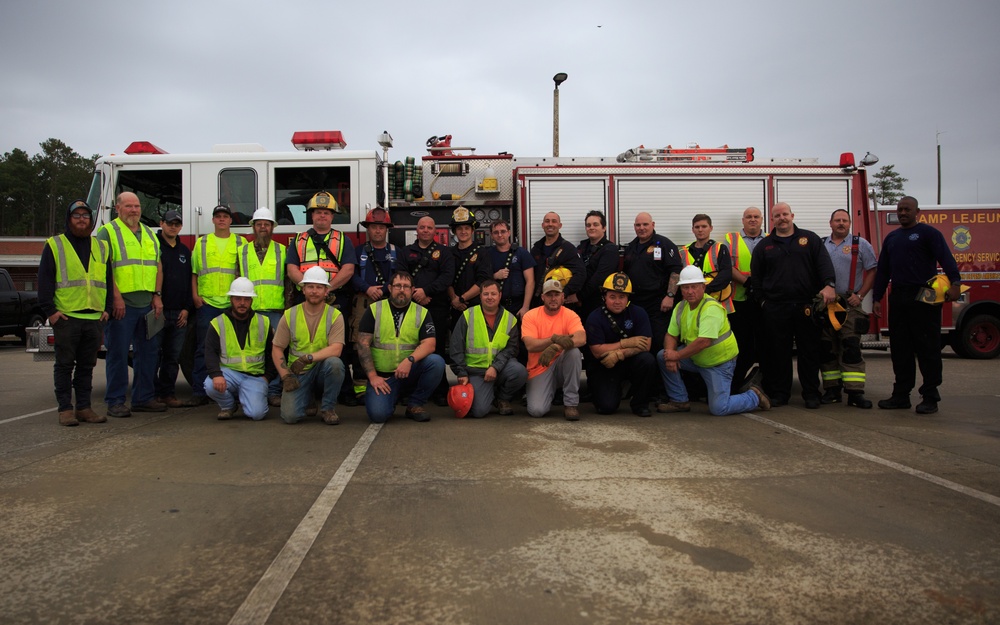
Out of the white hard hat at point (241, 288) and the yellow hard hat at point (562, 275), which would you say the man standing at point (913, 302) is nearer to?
the yellow hard hat at point (562, 275)

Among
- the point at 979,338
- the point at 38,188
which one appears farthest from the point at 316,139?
the point at 38,188

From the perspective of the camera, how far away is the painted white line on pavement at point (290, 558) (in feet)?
7.97

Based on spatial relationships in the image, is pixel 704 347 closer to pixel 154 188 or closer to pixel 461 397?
pixel 461 397

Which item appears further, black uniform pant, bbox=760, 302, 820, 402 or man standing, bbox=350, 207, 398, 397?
man standing, bbox=350, 207, 398, 397

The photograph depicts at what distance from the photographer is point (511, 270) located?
717cm

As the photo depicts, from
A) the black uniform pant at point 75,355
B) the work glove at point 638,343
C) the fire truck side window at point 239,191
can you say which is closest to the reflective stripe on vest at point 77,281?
the black uniform pant at point 75,355

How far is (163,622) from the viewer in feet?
7.80

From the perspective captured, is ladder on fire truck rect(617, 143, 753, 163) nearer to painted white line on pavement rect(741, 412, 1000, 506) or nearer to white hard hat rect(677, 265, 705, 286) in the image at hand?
white hard hat rect(677, 265, 705, 286)

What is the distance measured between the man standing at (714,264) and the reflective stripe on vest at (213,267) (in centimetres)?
488

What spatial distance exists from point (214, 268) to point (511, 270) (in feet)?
10.3

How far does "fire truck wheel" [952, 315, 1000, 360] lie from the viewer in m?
11.8

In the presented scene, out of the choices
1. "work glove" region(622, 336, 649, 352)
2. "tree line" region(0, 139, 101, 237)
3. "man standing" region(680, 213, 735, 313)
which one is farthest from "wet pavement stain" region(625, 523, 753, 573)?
"tree line" region(0, 139, 101, 237)

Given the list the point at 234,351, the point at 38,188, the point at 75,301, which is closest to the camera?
the point at 75,301

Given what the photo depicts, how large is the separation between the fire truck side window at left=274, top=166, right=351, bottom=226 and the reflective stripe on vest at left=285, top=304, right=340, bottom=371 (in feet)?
6.47
